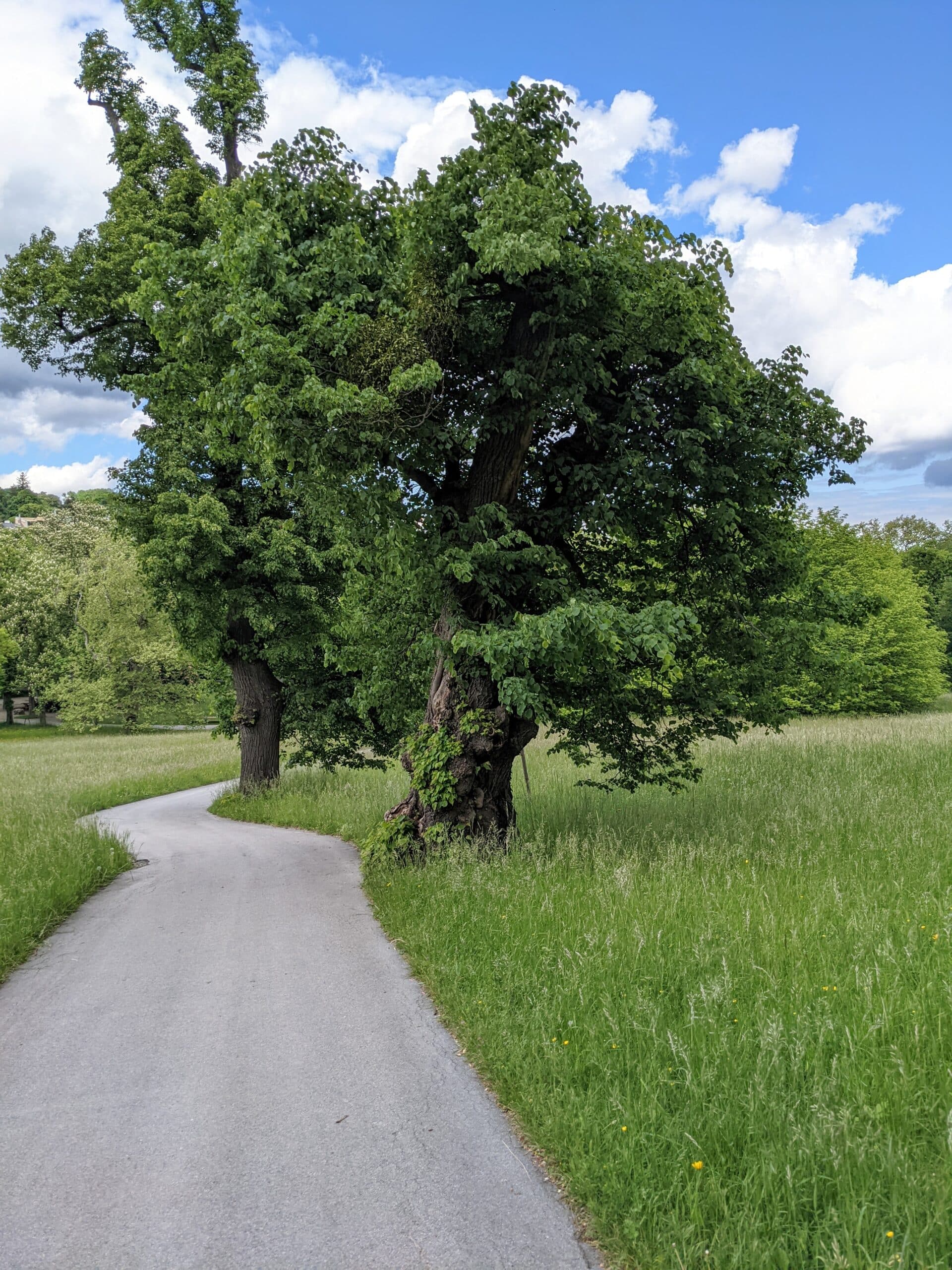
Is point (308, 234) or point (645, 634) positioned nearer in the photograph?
point (645, 634)

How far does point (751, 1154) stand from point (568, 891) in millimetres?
3625

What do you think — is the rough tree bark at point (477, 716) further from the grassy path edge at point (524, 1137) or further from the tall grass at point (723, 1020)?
the grassy path edge at point (524, 1137)

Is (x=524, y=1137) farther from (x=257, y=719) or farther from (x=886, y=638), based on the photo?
(x=886, y=638)

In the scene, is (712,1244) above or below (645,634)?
below

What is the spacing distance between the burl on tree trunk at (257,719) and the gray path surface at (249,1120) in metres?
10.4

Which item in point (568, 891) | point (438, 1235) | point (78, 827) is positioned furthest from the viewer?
point (78, 827)

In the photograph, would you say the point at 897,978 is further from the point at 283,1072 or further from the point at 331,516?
the point at 331,516

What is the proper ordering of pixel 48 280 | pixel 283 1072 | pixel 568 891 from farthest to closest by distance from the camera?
pixel 48 280 → pixel 568 891 → pixel 283 1072

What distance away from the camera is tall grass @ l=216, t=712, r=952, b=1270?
296cm

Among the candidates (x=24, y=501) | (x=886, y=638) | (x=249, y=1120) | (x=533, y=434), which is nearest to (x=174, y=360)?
(x=533, y=434)

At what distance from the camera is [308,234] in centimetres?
868

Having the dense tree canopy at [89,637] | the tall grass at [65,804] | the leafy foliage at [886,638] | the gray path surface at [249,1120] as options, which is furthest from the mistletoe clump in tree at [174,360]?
the dense tree canopy at [89,637]

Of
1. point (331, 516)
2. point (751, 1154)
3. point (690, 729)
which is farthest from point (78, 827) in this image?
point (751, 1154)

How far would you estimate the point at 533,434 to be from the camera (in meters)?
9.52
